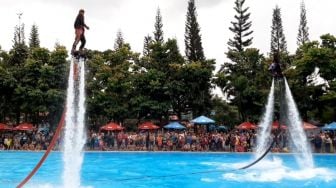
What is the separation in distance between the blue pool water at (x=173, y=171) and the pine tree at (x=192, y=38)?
18.9 m

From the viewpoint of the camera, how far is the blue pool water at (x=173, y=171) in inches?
720

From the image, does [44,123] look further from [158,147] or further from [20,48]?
[158,147]

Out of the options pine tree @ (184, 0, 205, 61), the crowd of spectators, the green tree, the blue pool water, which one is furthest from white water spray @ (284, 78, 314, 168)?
pine tree @ (184, 0, 205, 61)

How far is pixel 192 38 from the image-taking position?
48.3 m

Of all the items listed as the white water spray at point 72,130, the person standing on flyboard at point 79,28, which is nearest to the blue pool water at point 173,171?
the white water spray at point 72,130

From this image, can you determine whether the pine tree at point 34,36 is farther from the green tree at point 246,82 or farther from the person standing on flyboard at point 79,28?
the person standing on flyboard at point 79,28

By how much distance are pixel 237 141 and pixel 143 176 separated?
35.1 ft

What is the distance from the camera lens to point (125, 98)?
127 ft

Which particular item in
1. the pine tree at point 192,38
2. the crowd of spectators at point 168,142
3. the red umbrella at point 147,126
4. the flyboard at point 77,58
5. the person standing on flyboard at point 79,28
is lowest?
the crowd of spectators at point 168,142

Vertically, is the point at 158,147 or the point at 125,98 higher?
the point at 125,98

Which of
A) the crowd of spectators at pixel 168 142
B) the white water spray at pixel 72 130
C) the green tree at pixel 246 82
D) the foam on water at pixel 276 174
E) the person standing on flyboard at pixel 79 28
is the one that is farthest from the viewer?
the green tree at pixel 246 82

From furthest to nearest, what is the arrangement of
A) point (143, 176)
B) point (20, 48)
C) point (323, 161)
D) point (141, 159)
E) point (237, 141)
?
point (20, 48) < point (237, 141) < point (141, 159) < point (323, 161) < point (143, 176)

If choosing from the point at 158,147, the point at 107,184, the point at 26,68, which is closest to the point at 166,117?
the point at 158,147

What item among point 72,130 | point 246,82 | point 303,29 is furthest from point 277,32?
point 72,130
